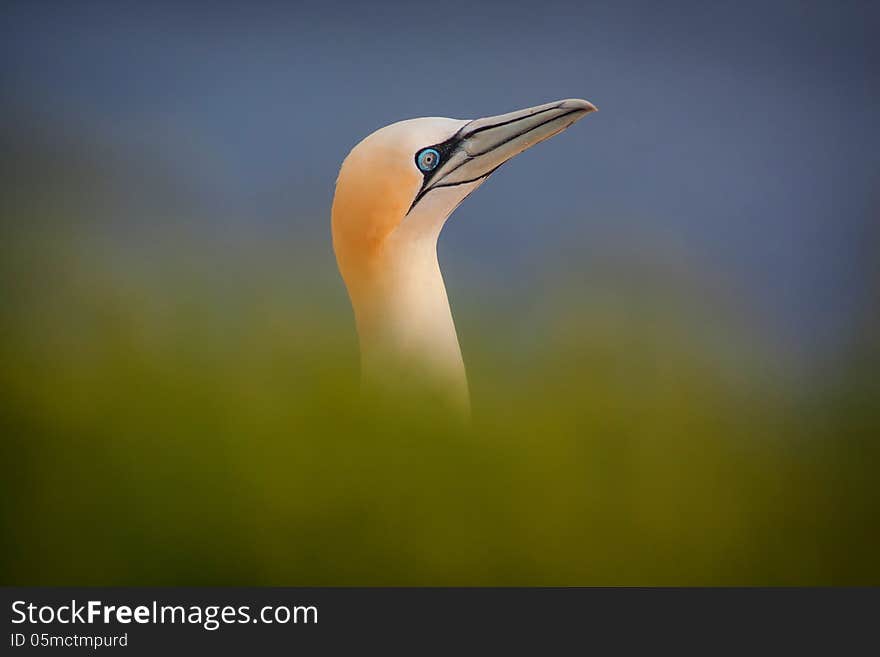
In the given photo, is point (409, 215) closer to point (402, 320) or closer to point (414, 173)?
point (414, 173)

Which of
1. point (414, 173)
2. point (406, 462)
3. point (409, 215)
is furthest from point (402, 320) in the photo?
point (406, 462)

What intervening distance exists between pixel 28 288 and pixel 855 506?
7.91 ft

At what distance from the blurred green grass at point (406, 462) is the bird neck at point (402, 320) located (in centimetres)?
121

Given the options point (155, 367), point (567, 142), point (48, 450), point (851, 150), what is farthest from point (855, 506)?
point (851, 150)

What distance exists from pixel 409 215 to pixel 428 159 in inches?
6.7

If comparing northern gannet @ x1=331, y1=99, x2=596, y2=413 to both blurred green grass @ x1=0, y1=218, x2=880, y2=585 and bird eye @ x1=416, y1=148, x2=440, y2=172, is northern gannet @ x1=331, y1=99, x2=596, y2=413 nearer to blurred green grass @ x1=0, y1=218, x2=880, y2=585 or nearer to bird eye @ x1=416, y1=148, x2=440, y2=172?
bird eye @ x1=416, y1=148, x2=440, y2=172

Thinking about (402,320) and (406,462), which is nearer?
(406,462)

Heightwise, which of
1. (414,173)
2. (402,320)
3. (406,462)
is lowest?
(406,462)

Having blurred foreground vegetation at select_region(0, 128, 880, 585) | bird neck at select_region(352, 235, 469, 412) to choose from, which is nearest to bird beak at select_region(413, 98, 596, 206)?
bird neck at select_region(352, 235, 469, 412)

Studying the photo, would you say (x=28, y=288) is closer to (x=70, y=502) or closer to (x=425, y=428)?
(x=70, y=502)

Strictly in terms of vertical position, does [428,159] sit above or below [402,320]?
above

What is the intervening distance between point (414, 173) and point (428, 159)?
69 mm

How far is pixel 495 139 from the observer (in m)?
2.77

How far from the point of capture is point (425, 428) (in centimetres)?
109
